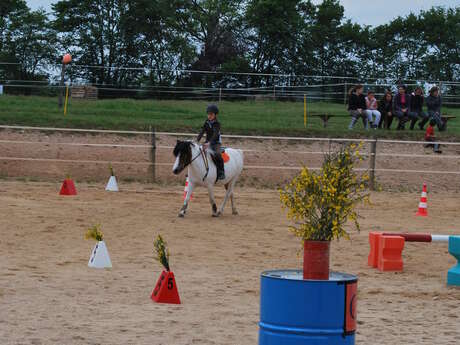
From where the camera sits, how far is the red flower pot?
627cm

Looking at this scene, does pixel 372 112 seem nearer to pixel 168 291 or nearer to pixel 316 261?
pixel 168 291

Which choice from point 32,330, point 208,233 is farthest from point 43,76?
point 32,330

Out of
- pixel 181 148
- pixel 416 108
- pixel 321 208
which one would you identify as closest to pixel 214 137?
pixel 181 148

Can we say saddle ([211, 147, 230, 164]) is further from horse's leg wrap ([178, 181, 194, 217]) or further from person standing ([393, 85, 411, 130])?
person standing ([393, 85, 411, 130])

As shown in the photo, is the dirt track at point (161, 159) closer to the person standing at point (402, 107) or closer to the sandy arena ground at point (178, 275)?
the person standing at point (402, 107)

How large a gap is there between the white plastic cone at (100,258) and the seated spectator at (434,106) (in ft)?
65.3

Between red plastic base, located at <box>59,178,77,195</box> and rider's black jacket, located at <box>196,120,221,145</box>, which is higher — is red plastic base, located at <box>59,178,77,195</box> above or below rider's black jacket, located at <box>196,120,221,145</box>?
below

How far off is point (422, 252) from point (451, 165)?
46.9 ft

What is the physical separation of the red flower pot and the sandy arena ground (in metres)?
1.66

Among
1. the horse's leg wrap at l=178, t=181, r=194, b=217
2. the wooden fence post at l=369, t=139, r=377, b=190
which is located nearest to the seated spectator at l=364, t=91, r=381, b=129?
the wooden fence post at l=369, t=139, r=377, b=190

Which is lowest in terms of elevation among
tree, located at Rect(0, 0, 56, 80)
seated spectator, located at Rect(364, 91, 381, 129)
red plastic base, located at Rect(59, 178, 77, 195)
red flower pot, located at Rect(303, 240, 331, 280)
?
red plastic base, located at Rect(59, 178, 77, 195)

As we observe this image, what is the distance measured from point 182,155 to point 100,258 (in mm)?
5809

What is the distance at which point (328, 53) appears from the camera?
4834cm

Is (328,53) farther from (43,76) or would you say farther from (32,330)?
(32,330)
